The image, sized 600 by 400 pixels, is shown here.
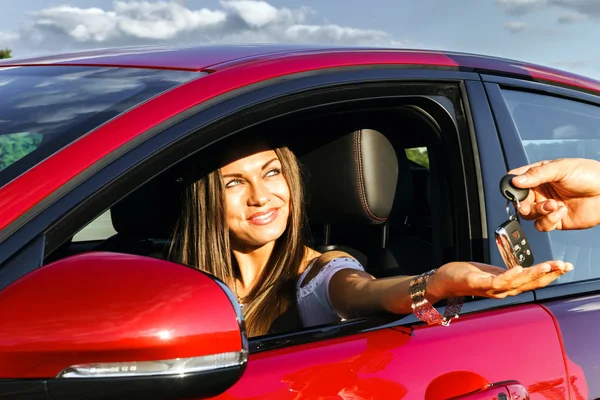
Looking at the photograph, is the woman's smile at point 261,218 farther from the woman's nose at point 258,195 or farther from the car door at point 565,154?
the car door at point 565,154

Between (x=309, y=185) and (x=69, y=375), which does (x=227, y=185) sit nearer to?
(x=309, y=185)

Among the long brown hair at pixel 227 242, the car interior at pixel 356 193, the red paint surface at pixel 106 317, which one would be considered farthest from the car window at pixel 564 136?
the red paint surface at pixel 106 317

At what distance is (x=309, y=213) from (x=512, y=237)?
839 millimetres

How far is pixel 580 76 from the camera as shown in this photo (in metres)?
2.57

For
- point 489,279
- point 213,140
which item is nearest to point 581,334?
point 489,279

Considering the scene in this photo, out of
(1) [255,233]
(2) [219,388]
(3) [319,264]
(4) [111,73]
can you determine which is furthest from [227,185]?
(2) [219,388]

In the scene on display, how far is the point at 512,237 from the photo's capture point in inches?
70.7

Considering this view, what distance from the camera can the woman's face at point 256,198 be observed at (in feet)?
7.77

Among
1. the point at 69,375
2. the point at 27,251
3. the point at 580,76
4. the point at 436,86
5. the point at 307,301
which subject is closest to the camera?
the point at 69,375

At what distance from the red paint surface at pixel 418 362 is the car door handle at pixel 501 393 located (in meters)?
0.01

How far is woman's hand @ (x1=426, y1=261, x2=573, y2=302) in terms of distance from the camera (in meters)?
1.47

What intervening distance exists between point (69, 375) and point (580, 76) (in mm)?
1904

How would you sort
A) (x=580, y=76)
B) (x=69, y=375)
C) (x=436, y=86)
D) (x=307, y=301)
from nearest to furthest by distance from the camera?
(x=69, y=375), (x=436, y=86), (x=307, y=301), (x=580, y=76)

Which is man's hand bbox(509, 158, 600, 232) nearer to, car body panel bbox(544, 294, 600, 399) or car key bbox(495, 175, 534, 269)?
car key bbox(495, 175, 534, 269)
